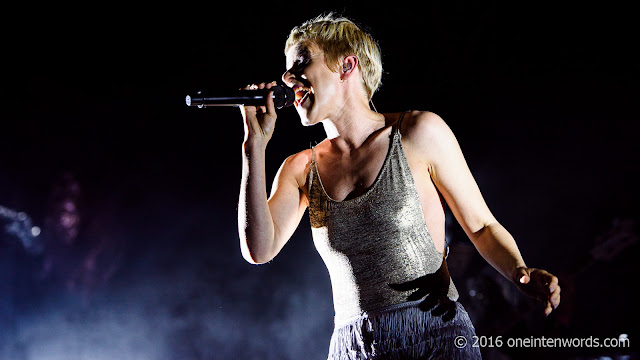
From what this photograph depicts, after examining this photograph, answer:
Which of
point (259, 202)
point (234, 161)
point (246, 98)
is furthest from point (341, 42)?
point (234, 161)

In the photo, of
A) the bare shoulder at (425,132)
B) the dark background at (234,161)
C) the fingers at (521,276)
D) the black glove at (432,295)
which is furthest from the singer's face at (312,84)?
the dark background at (234,161)

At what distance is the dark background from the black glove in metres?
Result: 2.76

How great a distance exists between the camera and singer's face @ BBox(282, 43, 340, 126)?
1.67m

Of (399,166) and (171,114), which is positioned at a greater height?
(171,114)

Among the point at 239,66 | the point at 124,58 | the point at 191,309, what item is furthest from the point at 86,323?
the point at 239,66

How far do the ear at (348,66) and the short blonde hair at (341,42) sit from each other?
17mm

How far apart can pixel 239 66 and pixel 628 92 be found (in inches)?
123

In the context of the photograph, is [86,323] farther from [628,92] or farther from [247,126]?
[628,92]

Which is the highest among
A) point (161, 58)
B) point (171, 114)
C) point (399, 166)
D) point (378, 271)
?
point (161, 58)

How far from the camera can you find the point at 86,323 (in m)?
4.64

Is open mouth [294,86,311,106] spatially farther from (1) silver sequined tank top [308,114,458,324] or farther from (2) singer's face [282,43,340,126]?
(1) silver sequined tank top [308,114,458,324]

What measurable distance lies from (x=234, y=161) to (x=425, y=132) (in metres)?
3.21

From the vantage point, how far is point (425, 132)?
1.48 m

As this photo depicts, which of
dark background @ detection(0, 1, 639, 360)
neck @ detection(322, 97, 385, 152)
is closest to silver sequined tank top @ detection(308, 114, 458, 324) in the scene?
neck @ detection(322, 97, 385, 152)
